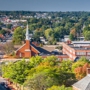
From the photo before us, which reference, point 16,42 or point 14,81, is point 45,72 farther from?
point 16,42

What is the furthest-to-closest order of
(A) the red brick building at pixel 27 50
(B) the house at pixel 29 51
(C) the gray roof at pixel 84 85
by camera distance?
(A) the red brick building at pixel 27 50 < (B) the house at pixel 29 51 < (C) the gray roof at pixel 84 85

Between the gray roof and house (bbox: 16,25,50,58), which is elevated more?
the gray roof

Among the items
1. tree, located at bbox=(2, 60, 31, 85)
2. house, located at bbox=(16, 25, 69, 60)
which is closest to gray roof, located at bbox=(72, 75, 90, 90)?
tree, located at bbox=(2, 60, 31, 85)

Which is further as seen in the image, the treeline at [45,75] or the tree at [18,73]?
the tree at [18,73]

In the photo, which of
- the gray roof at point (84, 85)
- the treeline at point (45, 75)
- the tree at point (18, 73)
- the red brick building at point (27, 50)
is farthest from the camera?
the red brick building at point (27, 50)

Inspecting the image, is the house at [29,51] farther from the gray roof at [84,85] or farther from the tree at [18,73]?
the gray roof at [84,85]

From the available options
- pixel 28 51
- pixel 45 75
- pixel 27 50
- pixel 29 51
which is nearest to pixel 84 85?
pixel 45 75

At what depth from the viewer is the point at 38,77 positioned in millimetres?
50719

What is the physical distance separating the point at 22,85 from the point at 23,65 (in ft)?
15.8

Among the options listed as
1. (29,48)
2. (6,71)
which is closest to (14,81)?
(6,71)

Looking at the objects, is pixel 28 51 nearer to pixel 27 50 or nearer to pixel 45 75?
pixel 27 50

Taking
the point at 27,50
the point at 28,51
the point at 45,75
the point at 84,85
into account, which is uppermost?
the point at 84,85

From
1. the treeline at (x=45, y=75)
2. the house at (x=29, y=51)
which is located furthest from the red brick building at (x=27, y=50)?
the treeline at (x=45, y=75)

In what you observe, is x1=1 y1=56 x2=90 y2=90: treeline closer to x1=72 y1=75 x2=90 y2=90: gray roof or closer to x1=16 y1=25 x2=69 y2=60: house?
x1=72 y1=75 x2=90 y2=90: gray roof
